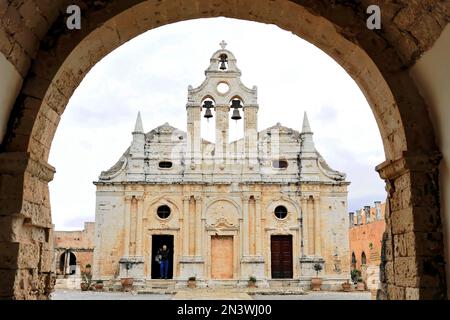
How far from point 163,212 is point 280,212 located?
620 cm

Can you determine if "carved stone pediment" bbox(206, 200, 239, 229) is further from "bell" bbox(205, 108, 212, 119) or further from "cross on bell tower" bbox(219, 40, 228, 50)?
"cross on bell tower" bbox(219, 40, 228, 50)

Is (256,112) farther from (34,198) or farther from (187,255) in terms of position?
(34,198)

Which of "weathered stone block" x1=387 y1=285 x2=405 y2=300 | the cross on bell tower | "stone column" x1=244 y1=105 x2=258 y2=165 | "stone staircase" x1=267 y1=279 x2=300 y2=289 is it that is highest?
the cross on bell tower

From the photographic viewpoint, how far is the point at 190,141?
1099 inches

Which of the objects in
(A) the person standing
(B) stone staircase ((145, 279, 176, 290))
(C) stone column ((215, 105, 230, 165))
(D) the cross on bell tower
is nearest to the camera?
(B) stone staircase ((145, 279, 176, 290))

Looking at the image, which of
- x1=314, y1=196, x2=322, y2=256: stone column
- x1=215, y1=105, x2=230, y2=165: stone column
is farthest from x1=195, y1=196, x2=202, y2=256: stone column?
x1=314, y1=196, x2=322, y2=256: stone column

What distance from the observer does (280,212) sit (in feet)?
89.1

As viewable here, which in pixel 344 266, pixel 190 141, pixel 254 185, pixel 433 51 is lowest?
pixel 344 266

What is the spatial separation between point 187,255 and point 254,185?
16.5 ft

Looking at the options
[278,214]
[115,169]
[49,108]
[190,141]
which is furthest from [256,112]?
[49,108]

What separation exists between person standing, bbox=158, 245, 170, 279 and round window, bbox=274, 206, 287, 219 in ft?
20.0

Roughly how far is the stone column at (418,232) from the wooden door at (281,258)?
2196 centimetres

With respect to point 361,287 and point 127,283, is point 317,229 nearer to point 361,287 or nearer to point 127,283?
point 361,287

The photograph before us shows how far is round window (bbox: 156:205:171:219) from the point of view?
2700cm
